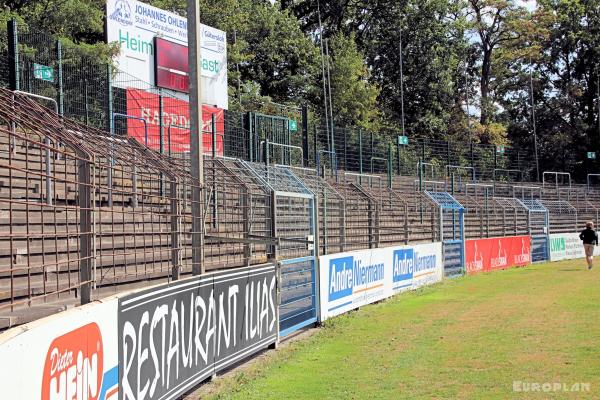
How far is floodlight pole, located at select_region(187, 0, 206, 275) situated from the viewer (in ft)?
34.5

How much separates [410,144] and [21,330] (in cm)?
3365

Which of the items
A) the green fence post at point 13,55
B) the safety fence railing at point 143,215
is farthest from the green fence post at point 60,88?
the green fence post at point 13,55

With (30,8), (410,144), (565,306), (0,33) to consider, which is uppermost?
(30,8)

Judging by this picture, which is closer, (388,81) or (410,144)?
(410,144)

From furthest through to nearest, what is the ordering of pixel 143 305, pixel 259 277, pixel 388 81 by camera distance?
A: pixel 388 81
pixel 259 277
pixel 143 305

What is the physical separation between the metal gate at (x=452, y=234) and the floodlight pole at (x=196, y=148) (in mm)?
15701

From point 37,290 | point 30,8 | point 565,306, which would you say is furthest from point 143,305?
point 30,8

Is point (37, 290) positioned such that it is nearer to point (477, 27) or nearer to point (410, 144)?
point (410, 144)

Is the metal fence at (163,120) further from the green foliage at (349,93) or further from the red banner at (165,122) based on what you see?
the green foliage at (349,93)

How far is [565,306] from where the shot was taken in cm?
1692

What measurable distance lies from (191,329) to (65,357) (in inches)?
139

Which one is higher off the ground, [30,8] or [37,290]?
[30,8]

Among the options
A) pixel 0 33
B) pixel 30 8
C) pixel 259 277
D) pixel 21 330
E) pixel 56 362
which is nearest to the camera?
pixel 21 330

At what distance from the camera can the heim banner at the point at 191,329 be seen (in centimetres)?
702
